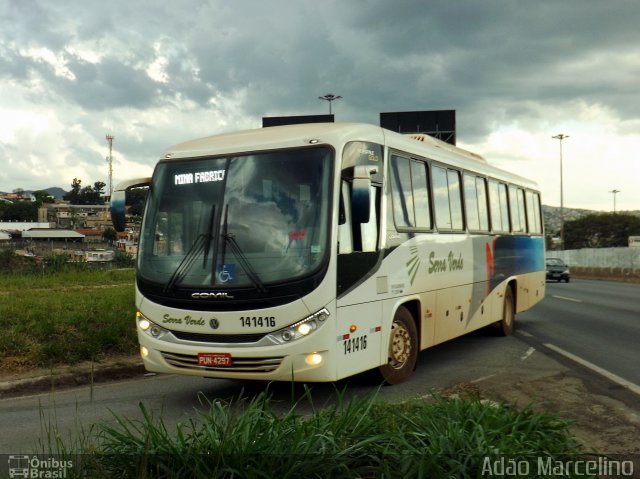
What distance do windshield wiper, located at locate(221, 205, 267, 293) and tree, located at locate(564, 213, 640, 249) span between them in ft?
367

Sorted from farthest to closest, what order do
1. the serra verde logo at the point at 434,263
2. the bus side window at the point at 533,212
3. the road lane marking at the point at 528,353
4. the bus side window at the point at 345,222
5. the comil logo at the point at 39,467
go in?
the bus side window at the point at 533,212 < the road lane marking at the point at 528,353 < the serra verde logo at the point at 434,263 < the bus side window at the point at 345,222 < the comil logo at the point at 39,467

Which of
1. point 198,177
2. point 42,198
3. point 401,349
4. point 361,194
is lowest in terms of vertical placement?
point 401,349

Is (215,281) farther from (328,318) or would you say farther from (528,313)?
(528,313)

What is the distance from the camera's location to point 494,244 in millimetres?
12320

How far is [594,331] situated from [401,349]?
7.00 metres

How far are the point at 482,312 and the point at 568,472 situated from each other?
291 inches

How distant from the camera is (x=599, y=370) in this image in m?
9.16

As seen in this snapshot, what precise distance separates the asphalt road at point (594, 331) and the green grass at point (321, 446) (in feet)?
13.8

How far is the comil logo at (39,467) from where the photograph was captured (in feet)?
13.2

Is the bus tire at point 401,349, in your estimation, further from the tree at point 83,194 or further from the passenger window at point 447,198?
the tree at point 83,194

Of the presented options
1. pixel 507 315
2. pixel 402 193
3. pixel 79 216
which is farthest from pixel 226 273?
pixel 79 216

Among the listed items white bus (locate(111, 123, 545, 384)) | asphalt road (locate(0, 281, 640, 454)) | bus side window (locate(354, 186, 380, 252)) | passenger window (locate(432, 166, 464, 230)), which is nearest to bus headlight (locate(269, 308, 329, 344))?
white bus (locate(111, 123, 545, 384))

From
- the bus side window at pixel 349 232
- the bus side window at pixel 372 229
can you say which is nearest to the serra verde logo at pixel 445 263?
the bus side window at pixel 372 229

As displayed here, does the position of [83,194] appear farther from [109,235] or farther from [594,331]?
[594,331]
